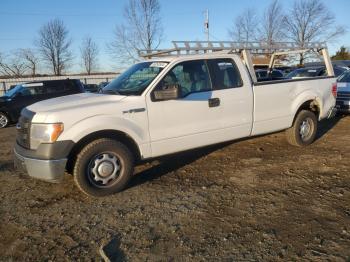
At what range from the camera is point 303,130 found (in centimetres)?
705

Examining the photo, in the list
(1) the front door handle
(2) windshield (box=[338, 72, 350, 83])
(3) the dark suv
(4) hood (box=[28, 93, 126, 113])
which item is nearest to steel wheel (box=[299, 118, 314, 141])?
(1) the front door handle

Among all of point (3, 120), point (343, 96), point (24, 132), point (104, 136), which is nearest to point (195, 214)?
point (104, 136)

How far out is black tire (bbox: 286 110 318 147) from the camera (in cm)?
684

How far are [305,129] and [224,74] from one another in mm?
2486

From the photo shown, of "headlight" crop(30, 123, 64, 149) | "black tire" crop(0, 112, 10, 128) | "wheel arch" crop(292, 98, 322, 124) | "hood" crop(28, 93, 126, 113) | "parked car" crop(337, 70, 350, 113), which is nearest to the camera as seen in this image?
"headlight" crop(30, 123, 64, 149)

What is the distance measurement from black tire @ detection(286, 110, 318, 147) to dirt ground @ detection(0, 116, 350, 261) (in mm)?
712

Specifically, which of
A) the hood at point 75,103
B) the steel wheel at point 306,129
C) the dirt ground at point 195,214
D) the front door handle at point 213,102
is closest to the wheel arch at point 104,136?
the hood at point 75,103

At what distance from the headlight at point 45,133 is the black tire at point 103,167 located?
16.2 inches

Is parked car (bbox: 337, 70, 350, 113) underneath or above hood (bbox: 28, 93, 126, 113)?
underneath

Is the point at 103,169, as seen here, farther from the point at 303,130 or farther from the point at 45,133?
the point at 303,130

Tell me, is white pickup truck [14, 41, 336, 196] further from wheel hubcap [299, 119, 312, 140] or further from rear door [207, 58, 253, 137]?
wheel hubcap [299, 119, 312, 140]

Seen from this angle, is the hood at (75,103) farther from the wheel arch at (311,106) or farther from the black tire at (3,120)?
the black tire at (3,120)

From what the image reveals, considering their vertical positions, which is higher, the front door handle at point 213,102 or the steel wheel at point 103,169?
the front door handle at point 213,102

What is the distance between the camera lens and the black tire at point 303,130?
22.4 feet
